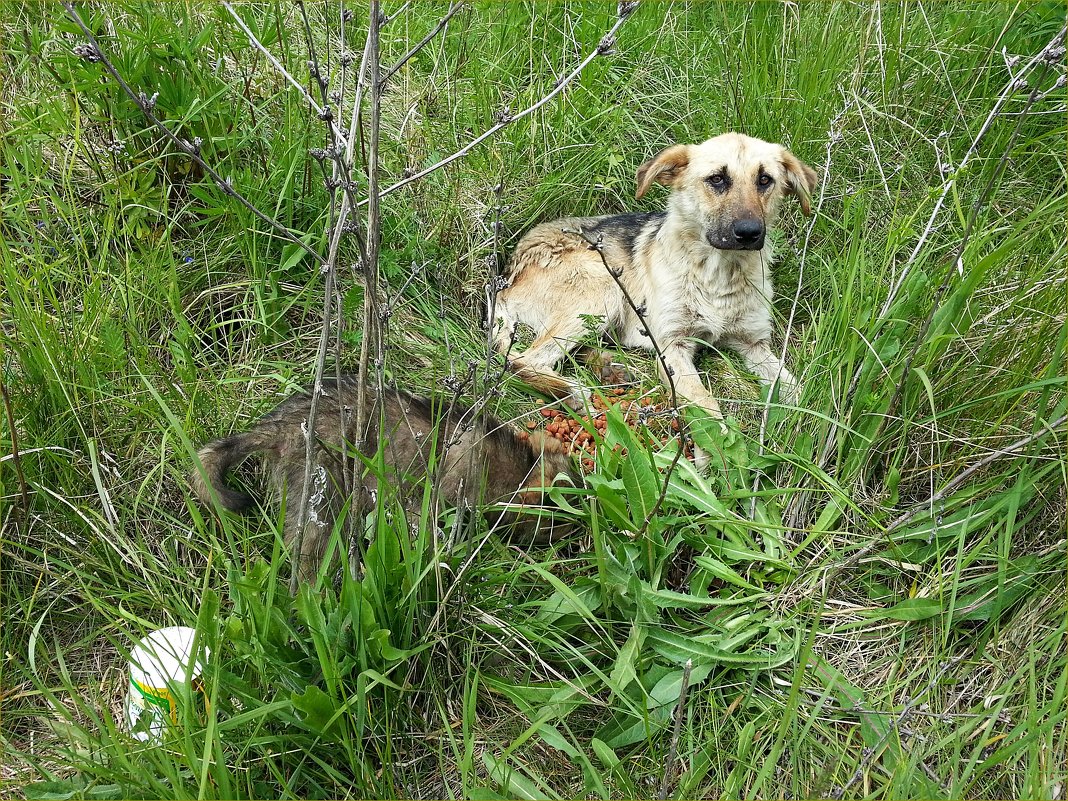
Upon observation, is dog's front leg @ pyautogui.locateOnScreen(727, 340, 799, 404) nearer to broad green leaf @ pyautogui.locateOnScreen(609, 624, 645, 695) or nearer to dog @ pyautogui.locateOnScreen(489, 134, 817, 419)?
dog @ pyautogui.locateOnScreen(489, 134, 817, 419)

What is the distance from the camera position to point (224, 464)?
8.51 ft

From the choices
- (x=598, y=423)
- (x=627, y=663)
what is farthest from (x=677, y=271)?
(x=627, y=663)

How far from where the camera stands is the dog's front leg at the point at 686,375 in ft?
11.5

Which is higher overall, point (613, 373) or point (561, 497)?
point (561, 497)

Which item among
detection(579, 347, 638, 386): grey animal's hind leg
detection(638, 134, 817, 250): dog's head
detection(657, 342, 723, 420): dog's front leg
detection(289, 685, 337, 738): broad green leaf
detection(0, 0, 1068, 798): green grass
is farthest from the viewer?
detection(579, 347, 638, 386): grey animal's hind leg

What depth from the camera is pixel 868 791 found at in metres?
2.08

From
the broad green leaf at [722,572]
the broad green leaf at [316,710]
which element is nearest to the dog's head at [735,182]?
the broad green leaf at [722,572]

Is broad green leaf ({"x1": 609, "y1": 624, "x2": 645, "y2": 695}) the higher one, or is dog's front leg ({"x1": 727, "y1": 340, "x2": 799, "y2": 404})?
broad green leaf ({"x1": 609, "y1": 624, "x2": 645, "y2": 695})

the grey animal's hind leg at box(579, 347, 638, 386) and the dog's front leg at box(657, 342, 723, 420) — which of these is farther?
the grey animal's hind leg at box(579, 347, 638, 386)

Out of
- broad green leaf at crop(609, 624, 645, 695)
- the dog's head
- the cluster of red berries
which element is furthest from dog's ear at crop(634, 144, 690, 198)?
broad green leaf at crop(609, 624, 645, 695)

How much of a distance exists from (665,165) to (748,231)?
0.61 m

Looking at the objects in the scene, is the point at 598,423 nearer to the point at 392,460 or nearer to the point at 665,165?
the point at 392,460

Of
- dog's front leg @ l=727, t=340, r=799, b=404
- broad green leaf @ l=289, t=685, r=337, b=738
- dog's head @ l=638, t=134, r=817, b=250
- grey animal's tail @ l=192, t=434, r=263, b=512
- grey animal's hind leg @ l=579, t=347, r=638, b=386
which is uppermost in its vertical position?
dog's head @ l=638, t=134, r=817, b=250

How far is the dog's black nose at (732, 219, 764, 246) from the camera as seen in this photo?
3.55 meters
